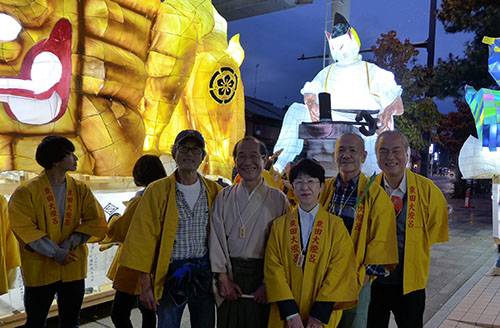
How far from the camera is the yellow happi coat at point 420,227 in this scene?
250cm

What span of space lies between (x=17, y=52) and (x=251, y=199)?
84.7 inches

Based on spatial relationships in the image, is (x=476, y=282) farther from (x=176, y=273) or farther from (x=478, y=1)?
(x=478, y=1)

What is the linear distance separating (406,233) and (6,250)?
2.60m

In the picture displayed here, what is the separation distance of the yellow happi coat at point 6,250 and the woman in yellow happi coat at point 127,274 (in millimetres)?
587

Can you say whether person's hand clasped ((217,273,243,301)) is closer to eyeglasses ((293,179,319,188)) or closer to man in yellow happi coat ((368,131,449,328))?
eyeglasses ((293,179,319,188))

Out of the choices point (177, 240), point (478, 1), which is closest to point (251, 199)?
point (177, 240)

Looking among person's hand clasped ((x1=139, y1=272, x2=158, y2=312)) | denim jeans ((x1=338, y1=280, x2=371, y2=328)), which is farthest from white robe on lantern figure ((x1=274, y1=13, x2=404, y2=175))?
person's hand clasped ((x1=139, y1=272, x2=158, y2=312))

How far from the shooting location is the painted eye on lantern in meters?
2.95

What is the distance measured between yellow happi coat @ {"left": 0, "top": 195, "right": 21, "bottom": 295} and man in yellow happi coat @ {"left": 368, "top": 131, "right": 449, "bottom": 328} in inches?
92.7

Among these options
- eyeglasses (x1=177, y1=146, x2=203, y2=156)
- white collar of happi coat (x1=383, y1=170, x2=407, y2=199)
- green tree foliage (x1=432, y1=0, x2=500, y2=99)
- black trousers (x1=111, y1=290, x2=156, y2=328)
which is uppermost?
green tree foliage (x1=432, y1=0, x2=500, y2=99)

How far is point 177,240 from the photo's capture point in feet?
7.44

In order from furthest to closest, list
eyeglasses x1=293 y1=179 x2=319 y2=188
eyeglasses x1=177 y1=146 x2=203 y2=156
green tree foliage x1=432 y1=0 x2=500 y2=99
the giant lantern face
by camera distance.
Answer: green tree foliage x1=432 y1=0 x2=500 y2=99, the giant lantern face, eyeglasses x1=177 y1=146 x2=203 y2=156, eyeglasses x1=293 y1=179 x2=319 y2=188

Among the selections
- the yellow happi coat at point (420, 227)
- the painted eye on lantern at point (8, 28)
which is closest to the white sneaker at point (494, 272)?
the yellow happi coat at point (420, 227)

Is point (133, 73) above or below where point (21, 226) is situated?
above
